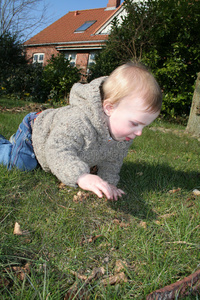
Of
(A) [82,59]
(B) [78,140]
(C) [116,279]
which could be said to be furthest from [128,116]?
(A) [82,59]

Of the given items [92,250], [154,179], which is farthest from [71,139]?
[154,179]

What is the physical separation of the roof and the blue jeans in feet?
61.5

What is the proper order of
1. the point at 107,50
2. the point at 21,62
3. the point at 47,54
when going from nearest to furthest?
1. the point at 107,50
2. the point at 21,62
3. the point at 47,54

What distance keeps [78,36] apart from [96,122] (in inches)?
850

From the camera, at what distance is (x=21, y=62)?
13.6m

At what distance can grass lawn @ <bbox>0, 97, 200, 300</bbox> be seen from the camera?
1316 millimetres

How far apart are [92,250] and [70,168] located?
0.55m

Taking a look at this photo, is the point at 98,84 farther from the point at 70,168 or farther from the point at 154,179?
the point at 154,179

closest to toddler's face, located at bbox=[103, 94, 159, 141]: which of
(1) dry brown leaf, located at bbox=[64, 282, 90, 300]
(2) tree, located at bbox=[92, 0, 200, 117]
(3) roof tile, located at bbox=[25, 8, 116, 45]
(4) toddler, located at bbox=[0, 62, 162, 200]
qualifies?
(4) toddler, located at bbox=[0, 62, 162, 200]

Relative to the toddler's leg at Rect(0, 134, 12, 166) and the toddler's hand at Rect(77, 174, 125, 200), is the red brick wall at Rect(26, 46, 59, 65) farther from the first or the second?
the toddler's hand at Rect(77, 174, 125, 200)

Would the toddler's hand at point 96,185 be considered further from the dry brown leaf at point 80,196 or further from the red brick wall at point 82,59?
the red brick wall at point 82,59

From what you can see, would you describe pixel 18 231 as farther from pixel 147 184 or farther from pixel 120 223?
pixel 147 184

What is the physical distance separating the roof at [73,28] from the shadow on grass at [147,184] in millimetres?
18733

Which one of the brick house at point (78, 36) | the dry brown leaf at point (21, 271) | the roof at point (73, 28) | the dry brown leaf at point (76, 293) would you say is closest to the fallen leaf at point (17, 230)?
the dry brown leaf at point (21, 271)
